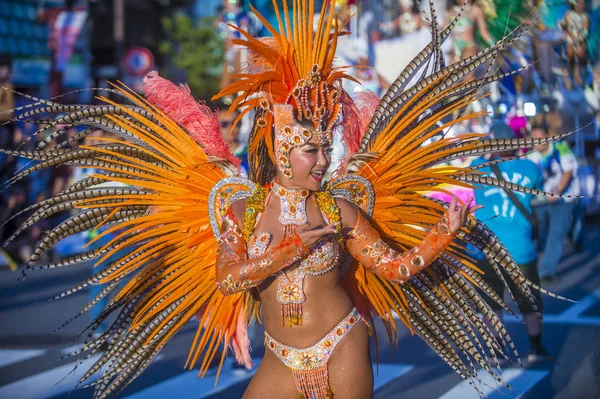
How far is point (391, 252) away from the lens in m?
3.85

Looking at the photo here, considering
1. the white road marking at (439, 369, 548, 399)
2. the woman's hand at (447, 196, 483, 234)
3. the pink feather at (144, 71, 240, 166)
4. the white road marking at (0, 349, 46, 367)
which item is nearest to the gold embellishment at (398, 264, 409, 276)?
the woman's hand at (447, 196, 483, 234)

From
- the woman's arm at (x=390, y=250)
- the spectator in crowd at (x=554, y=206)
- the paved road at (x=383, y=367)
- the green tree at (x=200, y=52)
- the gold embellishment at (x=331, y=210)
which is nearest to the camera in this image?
the woman's arm at (x=390, y=250)

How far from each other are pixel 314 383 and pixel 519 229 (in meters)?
4.08

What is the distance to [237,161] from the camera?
432 cm

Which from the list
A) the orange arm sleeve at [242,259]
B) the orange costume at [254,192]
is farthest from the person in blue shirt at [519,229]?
the orange arm sleeve at [242,259]

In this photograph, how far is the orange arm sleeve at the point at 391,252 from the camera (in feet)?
11.9

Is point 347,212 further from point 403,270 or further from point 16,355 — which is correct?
point 16,355

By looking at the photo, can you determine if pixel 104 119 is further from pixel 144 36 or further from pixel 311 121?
pixel 144 36

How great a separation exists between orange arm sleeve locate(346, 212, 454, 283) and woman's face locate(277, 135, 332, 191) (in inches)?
11.6

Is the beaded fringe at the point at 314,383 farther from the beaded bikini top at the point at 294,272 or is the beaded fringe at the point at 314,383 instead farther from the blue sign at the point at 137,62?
the blue sign at the point at 137,62

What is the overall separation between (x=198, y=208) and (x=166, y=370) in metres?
3.39

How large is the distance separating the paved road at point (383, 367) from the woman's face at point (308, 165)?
1731 millimetres

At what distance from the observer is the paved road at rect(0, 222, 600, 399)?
6.39 meters

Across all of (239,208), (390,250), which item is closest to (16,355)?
(239,208)
